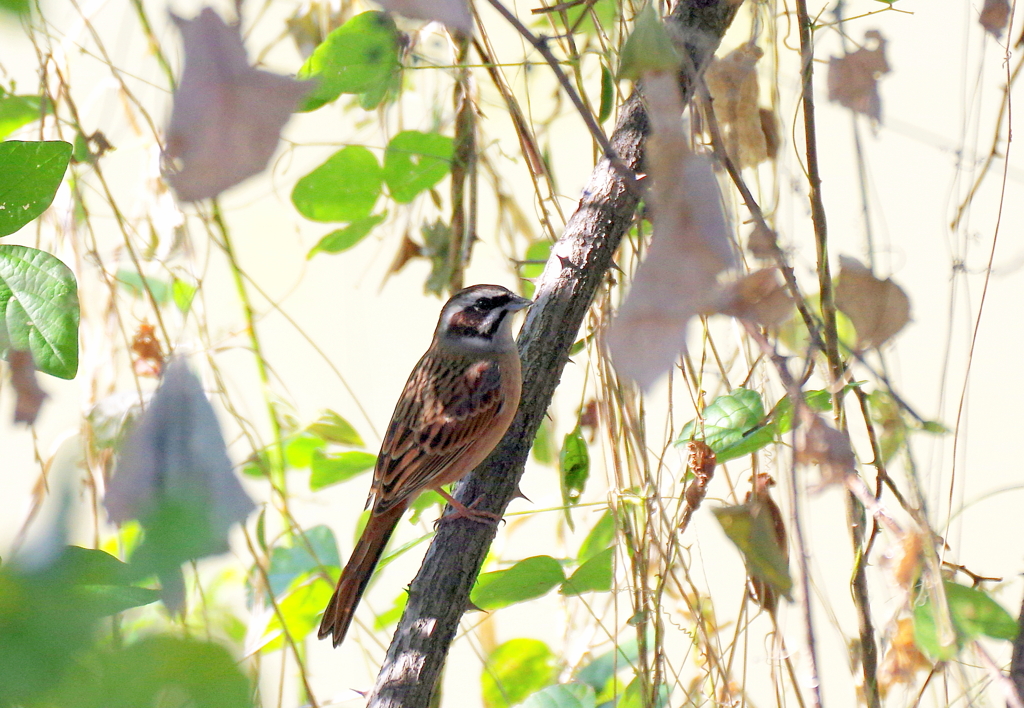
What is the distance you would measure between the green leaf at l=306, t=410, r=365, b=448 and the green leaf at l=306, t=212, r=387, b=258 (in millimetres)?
521

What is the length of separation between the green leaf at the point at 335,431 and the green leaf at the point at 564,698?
0.83 m

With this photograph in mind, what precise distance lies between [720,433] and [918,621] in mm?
480

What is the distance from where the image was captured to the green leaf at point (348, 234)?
8.23 feet

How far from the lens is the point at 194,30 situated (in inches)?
15.6

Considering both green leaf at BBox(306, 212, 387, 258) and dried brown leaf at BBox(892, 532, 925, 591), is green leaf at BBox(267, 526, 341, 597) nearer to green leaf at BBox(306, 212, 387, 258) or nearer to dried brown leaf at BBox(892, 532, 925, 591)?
green leaf at BBox(306, 212, 387, 258)

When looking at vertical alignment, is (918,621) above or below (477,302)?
below

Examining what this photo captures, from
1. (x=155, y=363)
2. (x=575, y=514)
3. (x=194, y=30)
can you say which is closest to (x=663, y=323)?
(x=194, y=30)

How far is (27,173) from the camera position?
110 centimetres

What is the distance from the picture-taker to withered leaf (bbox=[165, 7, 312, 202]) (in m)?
0.38

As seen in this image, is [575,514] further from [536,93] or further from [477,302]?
[536,93]

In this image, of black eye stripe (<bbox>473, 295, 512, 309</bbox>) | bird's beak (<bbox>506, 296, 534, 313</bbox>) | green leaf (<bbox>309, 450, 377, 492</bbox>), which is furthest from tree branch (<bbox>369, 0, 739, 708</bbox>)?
black eye stripe (<bbox>473, 295, 512, 309</bbox>)

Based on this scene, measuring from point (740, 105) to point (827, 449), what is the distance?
3.69 feet

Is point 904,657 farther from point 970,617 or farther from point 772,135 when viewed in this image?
point 772,135

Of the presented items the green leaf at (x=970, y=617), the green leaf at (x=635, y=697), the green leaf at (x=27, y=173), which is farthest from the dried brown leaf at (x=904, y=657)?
the green leaf at (x=27, y=173)
